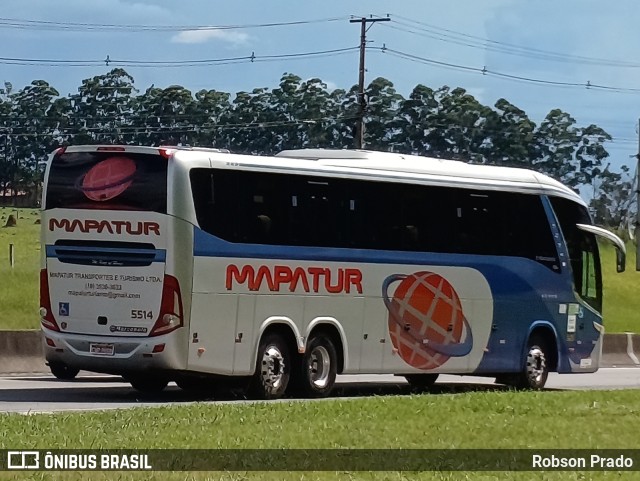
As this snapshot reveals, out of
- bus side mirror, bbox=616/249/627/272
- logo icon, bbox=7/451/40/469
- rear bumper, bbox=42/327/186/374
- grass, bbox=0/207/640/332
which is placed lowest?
grass, bbox=0/207/640/332

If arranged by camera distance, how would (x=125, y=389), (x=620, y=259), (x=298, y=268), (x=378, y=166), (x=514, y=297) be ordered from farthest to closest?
(x=620, y=259), (x=514, y=297), (x=125, y=389), (x=378, y=166), (x=298, y=268)

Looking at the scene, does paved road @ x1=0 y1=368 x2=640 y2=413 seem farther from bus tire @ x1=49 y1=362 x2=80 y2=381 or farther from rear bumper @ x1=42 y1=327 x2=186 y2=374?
rear bumper @ x1=42 y1=327 x2=186 y2=374

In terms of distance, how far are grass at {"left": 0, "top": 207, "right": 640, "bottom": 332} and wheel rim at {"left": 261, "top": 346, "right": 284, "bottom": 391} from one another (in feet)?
56.3

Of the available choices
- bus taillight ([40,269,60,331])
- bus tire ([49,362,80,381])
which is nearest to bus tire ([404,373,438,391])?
bus tire ([49,362,80,381])

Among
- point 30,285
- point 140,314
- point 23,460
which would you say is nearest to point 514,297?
point 140,314

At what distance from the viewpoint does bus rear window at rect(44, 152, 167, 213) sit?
62.6 ft

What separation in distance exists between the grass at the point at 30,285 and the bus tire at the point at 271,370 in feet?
56.0

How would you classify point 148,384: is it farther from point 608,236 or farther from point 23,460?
point 23,460

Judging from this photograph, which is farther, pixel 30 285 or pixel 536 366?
pixel 30 285

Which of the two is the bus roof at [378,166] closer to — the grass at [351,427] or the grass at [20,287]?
the grass at [351,427]

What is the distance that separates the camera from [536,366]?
24906 millimetres

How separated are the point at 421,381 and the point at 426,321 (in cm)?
267

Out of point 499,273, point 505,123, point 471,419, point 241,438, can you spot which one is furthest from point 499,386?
point 505,123

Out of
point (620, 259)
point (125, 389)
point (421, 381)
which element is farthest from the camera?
point (620, 259)
